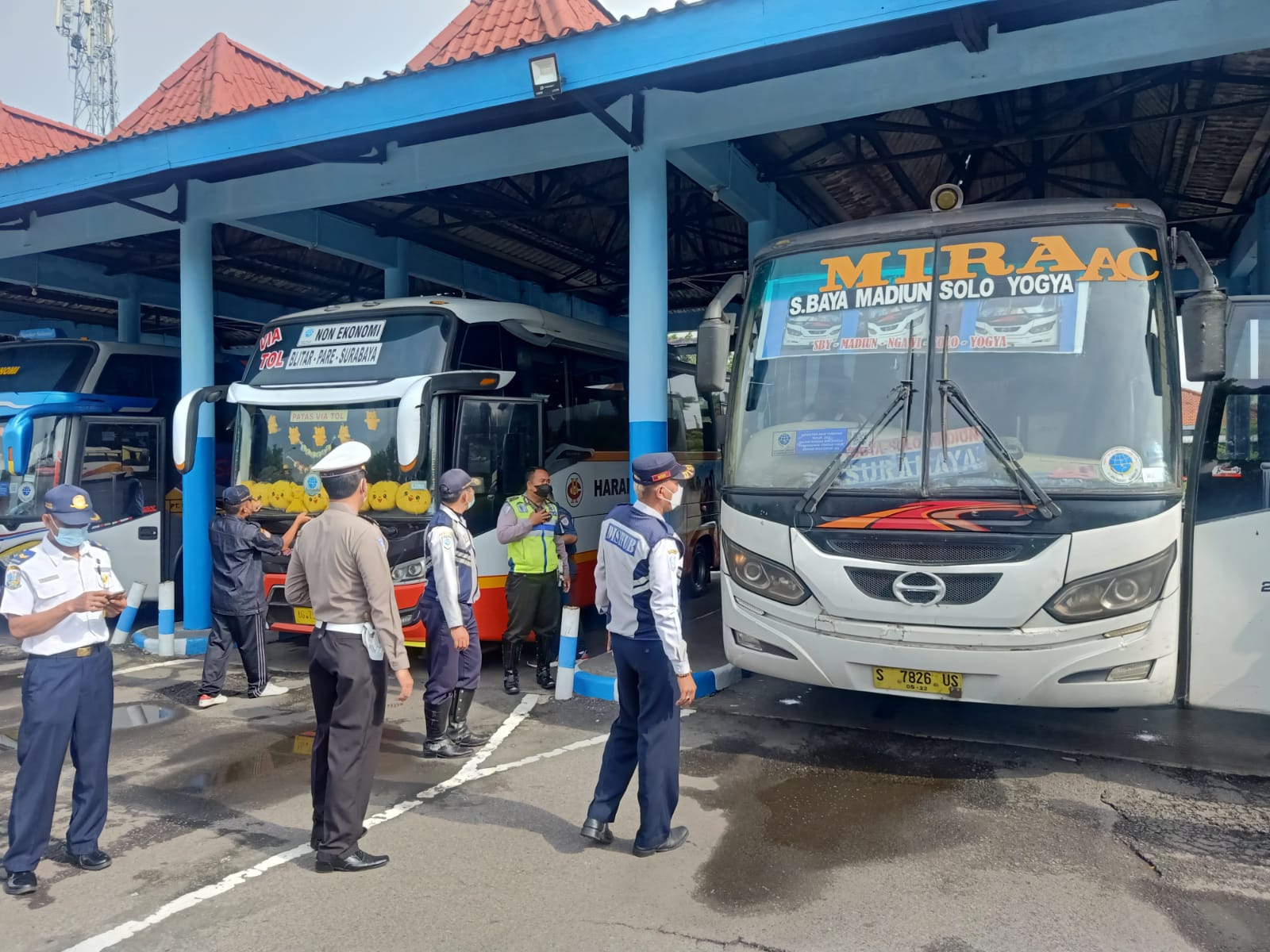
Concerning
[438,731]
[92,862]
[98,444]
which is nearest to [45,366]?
[98,444]

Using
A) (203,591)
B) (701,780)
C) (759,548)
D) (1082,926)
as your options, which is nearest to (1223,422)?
(759,548)

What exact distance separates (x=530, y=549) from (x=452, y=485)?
74.2 inches

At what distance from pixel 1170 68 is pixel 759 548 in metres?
5.95

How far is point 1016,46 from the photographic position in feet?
22.3

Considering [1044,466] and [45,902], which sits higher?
[1044,466]

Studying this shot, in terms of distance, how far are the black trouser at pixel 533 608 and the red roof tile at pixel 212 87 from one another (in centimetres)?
834

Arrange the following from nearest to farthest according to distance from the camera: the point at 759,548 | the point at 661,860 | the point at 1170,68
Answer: the point at 661,860 < the point at 759,548 < the point at 1170,68

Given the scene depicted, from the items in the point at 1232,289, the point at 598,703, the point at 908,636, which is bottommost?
the point at 598,703

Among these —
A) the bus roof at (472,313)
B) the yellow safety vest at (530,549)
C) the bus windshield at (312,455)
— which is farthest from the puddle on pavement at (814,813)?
the bus roof at (472,313)

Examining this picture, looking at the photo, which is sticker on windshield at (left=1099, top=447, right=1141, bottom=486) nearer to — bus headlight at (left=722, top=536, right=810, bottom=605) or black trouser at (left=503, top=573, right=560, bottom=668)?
bus headlight at (left=722, top=536, right=810, bottom=605)

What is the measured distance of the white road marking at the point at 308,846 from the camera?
3.72m

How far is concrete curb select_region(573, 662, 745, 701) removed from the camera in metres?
7.33

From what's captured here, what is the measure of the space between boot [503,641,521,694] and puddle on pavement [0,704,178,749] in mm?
2522

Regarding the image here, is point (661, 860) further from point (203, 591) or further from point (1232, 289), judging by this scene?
point (1232, 289)
